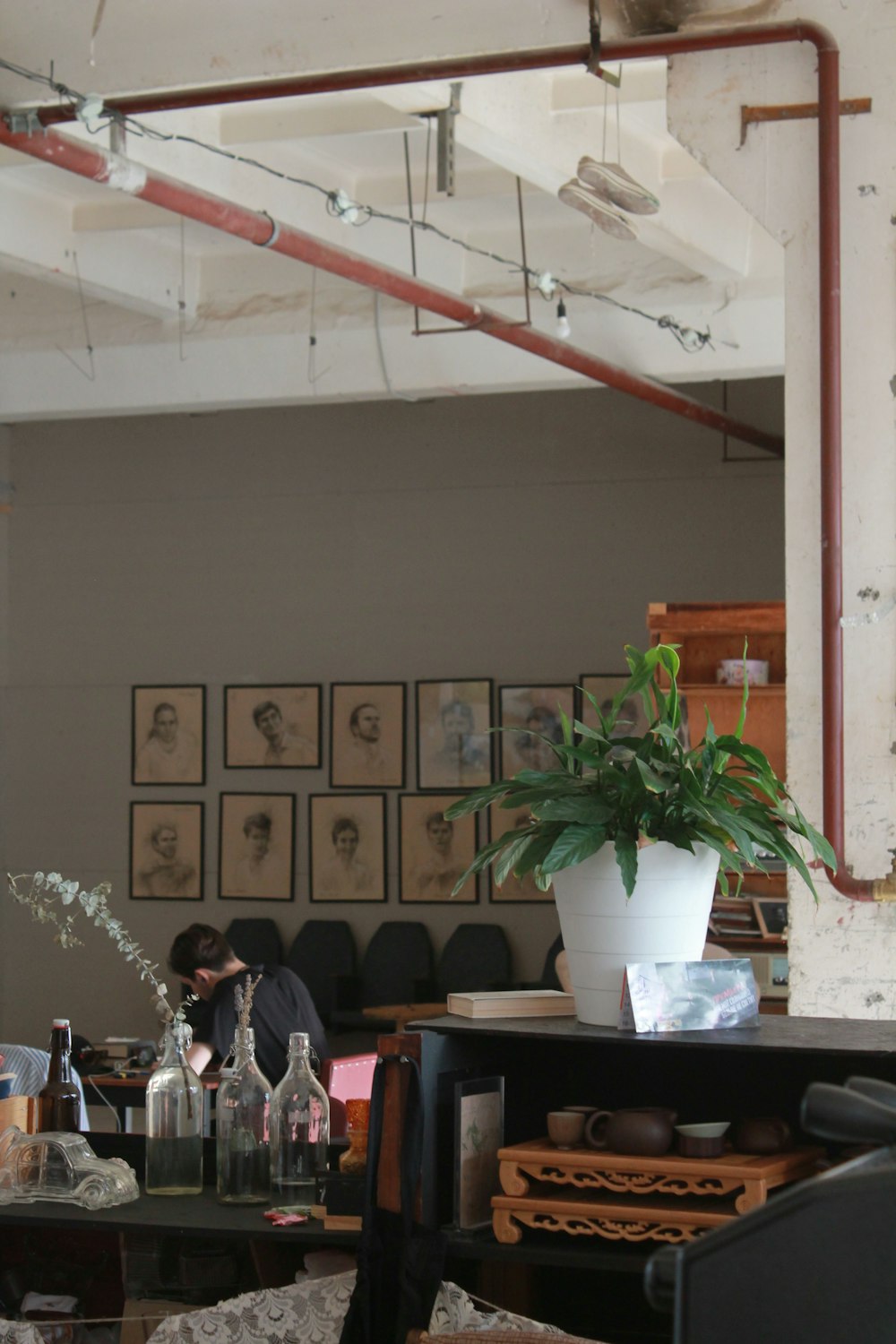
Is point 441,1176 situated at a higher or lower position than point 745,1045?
lower

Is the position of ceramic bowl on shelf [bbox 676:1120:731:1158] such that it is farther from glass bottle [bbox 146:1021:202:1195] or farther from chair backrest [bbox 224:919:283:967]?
chair backrest [bbox 224:919:283:967]

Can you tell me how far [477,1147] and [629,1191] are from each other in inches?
10.3

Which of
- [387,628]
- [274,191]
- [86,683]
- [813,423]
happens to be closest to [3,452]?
[86,683]

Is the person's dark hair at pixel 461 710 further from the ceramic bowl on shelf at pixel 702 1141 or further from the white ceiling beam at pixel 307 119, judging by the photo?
the ceramic bowl on shelf at pixel 702 1141

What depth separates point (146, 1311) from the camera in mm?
2893

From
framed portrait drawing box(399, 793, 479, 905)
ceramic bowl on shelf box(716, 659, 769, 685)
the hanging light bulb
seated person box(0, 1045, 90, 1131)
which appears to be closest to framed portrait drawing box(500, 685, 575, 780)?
framed portrait drawing box(399, 793, 479, 905)

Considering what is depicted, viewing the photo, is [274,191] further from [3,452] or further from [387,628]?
[3,452]

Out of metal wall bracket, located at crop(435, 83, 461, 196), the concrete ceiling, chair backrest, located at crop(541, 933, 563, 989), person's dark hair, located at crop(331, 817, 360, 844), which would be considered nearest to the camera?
metal wall bracket, located at crop(435, 83, 461, 196)

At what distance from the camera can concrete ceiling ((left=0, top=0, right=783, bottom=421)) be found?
589cm

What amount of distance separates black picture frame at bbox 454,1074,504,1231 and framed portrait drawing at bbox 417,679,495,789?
718cm

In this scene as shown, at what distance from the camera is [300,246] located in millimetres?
5543

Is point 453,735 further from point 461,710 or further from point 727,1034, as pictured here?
point 727,1034

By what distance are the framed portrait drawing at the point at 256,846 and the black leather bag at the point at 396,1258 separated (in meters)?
7.74

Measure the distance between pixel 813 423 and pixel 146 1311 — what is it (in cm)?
221
